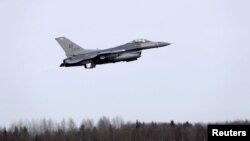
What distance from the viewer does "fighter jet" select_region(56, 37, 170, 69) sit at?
60625 millimetres

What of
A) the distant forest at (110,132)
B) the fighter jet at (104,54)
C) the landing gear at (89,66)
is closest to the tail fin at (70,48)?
the fighter jet at (104,54)

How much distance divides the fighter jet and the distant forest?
143 feet

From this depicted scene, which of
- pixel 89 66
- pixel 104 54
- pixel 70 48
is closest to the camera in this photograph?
pixel 89 66

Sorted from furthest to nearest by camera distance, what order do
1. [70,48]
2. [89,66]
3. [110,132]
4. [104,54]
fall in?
[110,132], [70,48], [104,54], [89,66]

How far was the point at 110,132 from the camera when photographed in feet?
368

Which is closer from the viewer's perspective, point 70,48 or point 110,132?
point 70,48

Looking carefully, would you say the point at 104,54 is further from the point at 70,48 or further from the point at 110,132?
the point at 110,132

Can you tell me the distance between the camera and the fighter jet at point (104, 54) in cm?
6062

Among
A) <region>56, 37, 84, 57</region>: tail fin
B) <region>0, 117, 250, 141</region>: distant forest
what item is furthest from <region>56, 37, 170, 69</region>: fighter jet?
<region>0, 117, 250, 141</region>: distant forest

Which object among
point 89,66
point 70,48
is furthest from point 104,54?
point 70,48

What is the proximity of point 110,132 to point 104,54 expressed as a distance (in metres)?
51.7

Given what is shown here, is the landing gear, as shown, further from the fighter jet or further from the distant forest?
the distant forest

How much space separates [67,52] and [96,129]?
5100cm

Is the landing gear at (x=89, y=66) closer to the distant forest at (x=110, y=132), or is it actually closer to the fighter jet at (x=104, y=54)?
the fighter jet at (x=104, y=54)
